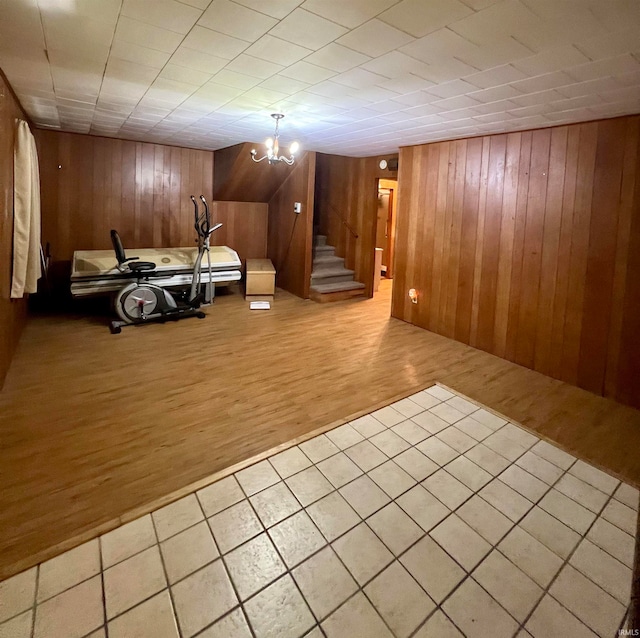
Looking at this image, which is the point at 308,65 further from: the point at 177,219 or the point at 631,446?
the point at 177,219

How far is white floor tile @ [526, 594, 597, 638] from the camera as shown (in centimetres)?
152

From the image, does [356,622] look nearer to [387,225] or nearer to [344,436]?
[344,436]

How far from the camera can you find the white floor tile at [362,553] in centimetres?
174

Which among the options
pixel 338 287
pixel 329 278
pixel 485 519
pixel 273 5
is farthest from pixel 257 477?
pixel 329 278

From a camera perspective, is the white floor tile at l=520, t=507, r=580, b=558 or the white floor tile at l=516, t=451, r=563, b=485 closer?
the white floor tile at l=520, t=507, r=580, b=558

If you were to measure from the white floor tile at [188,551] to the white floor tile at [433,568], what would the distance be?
33.8 inches

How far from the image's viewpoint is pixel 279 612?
Result: 155 cm

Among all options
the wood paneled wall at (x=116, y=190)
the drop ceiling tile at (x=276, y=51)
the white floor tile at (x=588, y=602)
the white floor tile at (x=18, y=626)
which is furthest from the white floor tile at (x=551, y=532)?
the wood paneled wall at (x=116, y=190)

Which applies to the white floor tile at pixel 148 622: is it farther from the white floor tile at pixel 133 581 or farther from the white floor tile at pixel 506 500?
the white floor tile at pixel 506 500

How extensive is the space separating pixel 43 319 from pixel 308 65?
436cm

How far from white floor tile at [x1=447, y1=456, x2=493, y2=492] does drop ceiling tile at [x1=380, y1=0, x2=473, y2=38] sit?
232 cm

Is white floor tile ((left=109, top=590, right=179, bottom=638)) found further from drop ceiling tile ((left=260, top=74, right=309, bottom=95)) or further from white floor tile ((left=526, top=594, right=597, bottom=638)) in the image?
drop ceiling tile ((left=260, top=74, right=309, bottom=95))

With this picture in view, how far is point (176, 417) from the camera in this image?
114 inches

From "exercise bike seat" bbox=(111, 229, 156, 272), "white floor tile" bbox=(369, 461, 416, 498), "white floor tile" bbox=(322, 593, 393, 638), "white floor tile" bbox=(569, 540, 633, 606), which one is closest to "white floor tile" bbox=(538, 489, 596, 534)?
"white floor tile" bbox=(569, 540, 633, 606)
